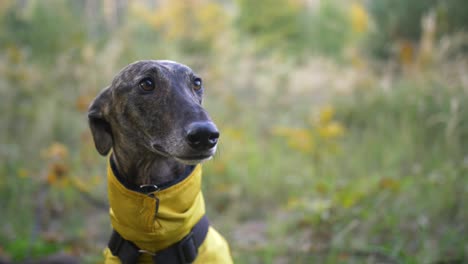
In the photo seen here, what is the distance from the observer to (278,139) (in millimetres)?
5371

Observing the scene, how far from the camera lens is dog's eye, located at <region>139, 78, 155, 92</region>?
1.84 meters

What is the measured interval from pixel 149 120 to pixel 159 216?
40 centimetres

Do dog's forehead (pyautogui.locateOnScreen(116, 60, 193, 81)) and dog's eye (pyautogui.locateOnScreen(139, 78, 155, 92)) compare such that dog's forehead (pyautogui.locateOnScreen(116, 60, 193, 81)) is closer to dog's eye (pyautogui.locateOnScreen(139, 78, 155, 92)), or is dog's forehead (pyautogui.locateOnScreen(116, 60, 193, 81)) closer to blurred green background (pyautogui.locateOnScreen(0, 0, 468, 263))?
dog's eye (pyautogui.locateOnScreen(139, 78, 155, 92))

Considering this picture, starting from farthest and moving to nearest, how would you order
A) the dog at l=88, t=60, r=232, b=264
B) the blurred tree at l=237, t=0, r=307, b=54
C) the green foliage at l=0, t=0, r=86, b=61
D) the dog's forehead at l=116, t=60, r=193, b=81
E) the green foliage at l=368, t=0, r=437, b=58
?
the blurred tree at l=237, t=0, r=307, b=54, the green foliage at l=0, t=0, r=86, b=61, the green foliage at l=368, t=0, r=437, b=58, the dog's forehead at l=116, t=60, r=193, b=81, the dog at l=88, t=60, r=232, b=264

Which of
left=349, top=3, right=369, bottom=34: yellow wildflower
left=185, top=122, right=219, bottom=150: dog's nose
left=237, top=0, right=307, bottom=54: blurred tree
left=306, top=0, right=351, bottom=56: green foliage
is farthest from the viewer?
left=349, top=3, right=369, bottom=34: yellow wildflower

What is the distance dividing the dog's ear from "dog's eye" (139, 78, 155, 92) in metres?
0.25

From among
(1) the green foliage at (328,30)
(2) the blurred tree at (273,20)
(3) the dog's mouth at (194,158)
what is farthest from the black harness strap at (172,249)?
(2) the blurred tree at (273,20)

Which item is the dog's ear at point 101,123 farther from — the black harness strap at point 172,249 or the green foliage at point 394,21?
the green foliage at point 394,21

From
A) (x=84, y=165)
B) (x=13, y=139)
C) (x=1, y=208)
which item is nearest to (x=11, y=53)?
(x=13, y=139)

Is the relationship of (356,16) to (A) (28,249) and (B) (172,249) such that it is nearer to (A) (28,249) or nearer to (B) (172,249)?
(A) (28,249)

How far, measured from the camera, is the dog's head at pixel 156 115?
165cm

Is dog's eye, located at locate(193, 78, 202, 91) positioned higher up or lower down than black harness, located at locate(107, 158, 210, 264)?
higher up

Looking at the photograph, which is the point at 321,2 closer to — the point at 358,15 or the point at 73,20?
the point at 358,15

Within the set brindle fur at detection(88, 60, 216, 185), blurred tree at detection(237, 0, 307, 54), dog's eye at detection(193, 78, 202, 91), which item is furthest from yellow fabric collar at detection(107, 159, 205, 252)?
blurred tree at detection(237, 0, 307, 54)
